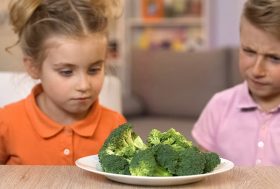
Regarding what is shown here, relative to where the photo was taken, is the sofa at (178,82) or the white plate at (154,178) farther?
the sofa at (178,82)

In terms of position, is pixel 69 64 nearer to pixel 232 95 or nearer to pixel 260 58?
pixel 260 58

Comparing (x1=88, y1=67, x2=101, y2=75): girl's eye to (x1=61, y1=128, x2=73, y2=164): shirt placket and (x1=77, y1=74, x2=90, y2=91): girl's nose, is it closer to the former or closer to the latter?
(x1=77, y1=74, x2=90, y2=91): girl's nose

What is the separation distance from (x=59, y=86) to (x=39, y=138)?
17 centimetres

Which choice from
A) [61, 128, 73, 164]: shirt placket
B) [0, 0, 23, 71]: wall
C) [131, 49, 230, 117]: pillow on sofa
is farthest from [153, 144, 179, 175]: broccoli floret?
[131, 49, 230, 117]: pillow on sofa

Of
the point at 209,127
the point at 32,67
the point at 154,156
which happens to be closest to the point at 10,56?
the point at 32,67

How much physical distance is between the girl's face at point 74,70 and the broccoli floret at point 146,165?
52 cm

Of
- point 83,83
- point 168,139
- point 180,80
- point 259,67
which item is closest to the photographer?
point 168,139

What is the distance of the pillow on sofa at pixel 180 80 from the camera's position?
4441 mm

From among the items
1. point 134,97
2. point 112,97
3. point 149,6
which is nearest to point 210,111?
point 112,97

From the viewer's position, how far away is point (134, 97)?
4656 mm

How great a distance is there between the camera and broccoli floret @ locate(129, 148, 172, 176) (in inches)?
42.1

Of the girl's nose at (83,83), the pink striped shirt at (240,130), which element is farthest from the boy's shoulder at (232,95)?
the girl's nose at (83,83)

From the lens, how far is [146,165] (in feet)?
3.50

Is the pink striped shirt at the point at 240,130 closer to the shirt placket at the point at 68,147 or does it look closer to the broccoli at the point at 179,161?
the shirt placket at the point at 68,147
